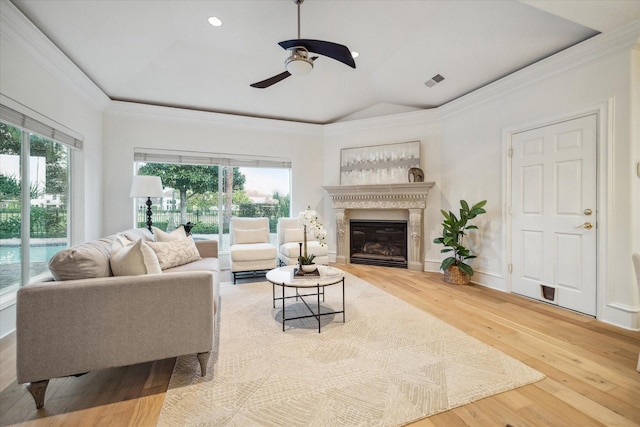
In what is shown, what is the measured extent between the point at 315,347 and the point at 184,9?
355cm

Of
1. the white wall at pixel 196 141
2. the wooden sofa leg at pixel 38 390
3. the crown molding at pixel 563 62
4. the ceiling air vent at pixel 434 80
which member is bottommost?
the wooden sofa leg at pixel 38 390

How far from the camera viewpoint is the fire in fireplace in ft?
17.2

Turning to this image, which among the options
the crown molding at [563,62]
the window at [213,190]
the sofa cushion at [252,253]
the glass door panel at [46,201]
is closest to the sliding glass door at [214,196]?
the window at [213,190]

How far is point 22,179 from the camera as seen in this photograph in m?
2.76

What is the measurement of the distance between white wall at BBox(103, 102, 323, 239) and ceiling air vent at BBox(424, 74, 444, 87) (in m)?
2.22

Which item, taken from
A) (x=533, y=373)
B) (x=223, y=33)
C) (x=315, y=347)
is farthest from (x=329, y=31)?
(x=533, y=373)

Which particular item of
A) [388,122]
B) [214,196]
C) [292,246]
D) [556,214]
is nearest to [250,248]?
[292,246]

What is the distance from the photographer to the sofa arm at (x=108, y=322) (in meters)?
1.54

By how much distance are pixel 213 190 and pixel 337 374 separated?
13.6 feet

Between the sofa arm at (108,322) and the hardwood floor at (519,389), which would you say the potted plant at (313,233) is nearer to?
the sofa arm at (108,322)

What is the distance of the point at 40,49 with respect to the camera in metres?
2.72

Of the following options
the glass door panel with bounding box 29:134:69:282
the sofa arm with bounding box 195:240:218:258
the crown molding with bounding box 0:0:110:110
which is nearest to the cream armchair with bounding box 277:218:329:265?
the sofa arm with bounding box 195:240:218:258

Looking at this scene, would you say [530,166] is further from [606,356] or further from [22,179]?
[22,179]

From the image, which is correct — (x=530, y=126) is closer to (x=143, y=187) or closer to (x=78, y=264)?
(x=78, y=264)
